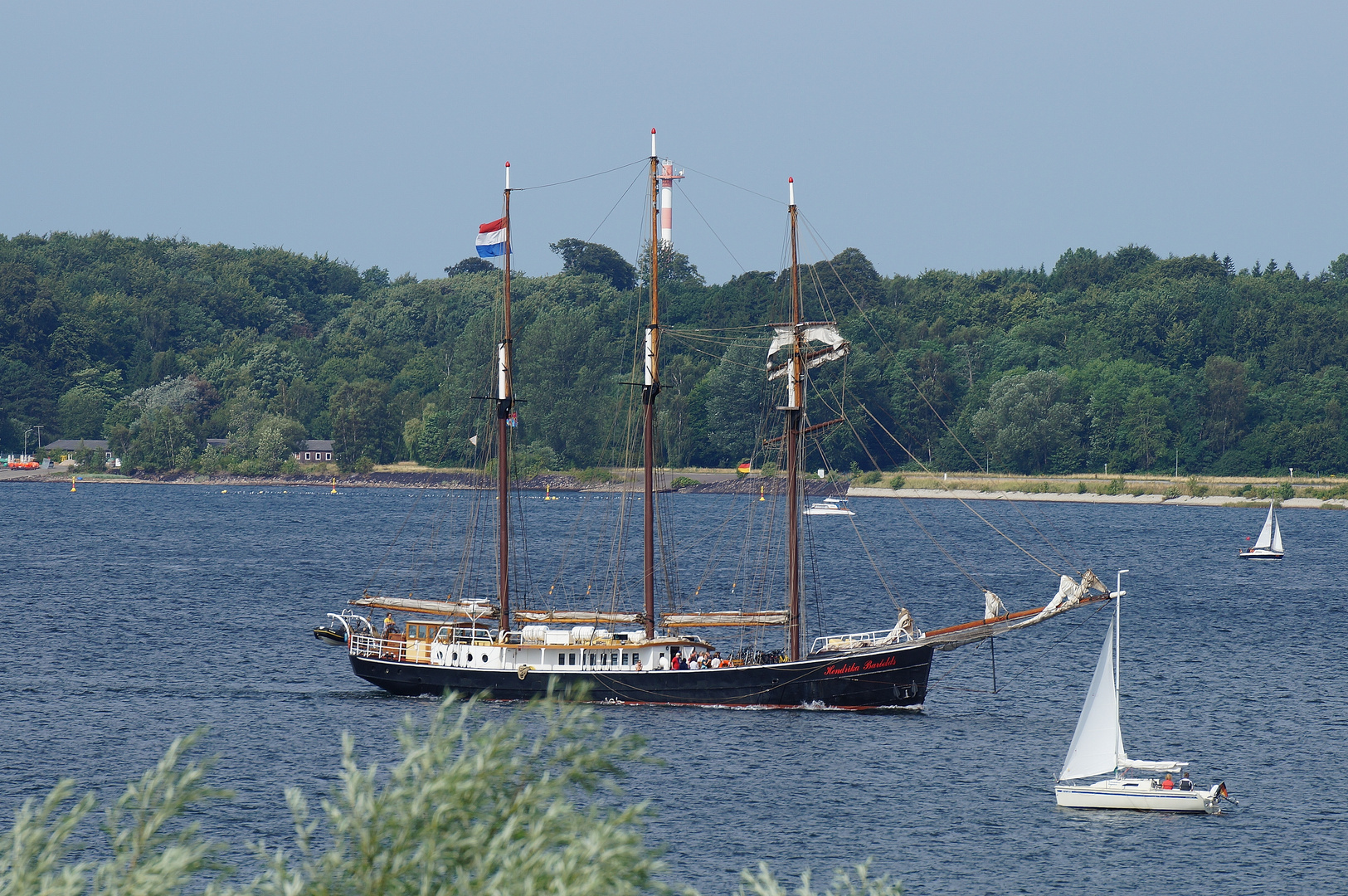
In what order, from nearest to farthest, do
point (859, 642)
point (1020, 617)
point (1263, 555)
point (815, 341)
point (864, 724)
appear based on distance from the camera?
point (864, 724) → point (1020, 617) → point (815, 341) → point (859, 642) → point (1263, 555)

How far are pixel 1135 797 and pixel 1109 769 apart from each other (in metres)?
1.27

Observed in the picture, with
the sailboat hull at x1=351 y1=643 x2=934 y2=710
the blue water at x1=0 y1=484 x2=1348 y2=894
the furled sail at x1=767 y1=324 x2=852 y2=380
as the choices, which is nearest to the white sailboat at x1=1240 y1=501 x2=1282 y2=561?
the blue water at x1=0 y1=484 x2=1348 y2=894

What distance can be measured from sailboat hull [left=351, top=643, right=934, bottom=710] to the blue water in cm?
97

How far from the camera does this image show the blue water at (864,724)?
49031 mm

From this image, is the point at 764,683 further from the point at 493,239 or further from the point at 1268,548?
the point at 1268,548

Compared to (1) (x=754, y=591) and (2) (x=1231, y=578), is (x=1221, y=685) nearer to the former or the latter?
(1) (x=754, y=591)

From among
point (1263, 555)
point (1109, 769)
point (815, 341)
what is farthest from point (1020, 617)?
point (1263, 555)

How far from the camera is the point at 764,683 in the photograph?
221 ft

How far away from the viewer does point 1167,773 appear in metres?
55.7

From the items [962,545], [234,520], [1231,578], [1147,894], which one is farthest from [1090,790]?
[234,520]

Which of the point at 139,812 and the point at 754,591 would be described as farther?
the point at 754,591

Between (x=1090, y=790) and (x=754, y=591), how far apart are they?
216 feet

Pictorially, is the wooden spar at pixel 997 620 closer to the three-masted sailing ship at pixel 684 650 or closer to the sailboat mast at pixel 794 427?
the three-masted sailing ship at pixel 684 650

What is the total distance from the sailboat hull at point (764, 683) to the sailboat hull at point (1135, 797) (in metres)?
13.8
